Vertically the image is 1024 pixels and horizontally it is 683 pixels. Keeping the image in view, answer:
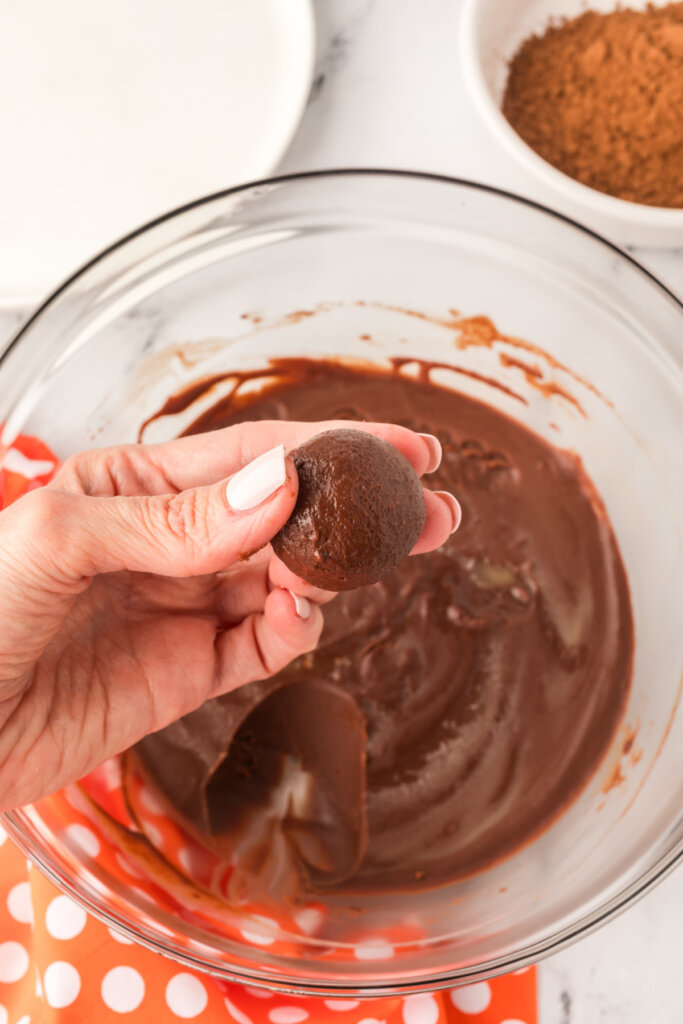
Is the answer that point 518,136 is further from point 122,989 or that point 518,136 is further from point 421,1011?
point 122,989

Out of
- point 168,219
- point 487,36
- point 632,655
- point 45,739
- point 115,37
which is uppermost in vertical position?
point 487,36

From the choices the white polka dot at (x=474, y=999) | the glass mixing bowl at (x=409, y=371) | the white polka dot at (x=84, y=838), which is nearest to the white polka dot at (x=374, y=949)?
the glass mixing bowl at (x=409, y=371)

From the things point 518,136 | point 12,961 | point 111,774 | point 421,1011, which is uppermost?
point 518,136

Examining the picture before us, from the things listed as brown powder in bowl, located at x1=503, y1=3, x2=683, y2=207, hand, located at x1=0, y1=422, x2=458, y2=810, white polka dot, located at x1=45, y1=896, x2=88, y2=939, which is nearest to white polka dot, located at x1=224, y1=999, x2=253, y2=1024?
white polka dot, located at x1=45, y1=896, x2=88, y2=939

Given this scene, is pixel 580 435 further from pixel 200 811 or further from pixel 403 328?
pixel 200 811

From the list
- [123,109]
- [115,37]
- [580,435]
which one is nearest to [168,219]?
[123,109]

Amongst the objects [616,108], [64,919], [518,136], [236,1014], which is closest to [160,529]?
[64,919]
